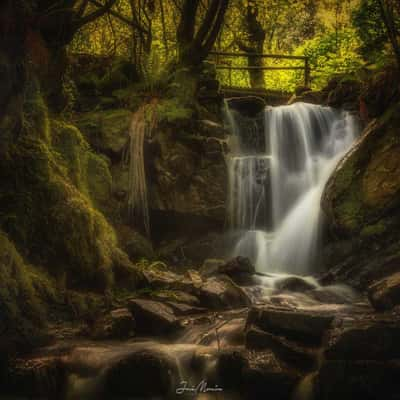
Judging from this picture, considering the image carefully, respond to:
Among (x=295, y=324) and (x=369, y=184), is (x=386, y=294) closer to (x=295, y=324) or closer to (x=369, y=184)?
(x=295, y=324)

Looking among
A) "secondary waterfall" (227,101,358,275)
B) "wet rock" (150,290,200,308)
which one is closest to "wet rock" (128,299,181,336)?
"wet rock" (150,290,200,308)

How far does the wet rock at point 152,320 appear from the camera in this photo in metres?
5.43

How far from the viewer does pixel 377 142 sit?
888 centimetres

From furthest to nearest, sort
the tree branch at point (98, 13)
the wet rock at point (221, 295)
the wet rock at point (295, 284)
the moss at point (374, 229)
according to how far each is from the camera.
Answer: the moss at point (374, 229) < the wet rock at point (295, 284) < the wet rock at point (221, 295) < the tree branch at point (98, 13)

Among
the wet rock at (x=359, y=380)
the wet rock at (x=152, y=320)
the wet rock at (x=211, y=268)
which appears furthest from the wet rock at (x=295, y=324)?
the wet rock at (x=211, y=268)

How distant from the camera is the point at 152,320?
Result: 17.9ft

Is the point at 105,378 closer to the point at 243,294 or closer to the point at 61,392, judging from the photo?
the point at 61,392

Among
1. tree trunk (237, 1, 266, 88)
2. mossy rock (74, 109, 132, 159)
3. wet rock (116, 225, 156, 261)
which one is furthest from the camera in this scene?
tree trunk (237, 1, 266, 88)

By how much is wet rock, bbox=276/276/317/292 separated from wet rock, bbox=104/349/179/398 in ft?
12.4

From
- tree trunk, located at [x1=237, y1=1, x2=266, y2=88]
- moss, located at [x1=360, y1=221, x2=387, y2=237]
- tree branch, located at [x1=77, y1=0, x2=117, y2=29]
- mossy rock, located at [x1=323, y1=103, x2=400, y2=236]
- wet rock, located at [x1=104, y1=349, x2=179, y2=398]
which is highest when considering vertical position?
tree trunk, located at [x1=237, y1=1, x2=266, y2=88]

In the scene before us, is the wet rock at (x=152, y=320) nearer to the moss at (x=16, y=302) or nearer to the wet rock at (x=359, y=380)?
the moss at (x=16, y=302)

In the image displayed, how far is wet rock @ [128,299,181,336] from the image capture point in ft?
17.8

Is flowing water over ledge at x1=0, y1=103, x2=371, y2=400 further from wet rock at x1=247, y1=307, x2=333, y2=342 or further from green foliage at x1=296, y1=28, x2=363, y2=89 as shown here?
green foliage at x1=296, y1=28, x2=363, y2=89

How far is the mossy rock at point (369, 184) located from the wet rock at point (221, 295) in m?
2.69
